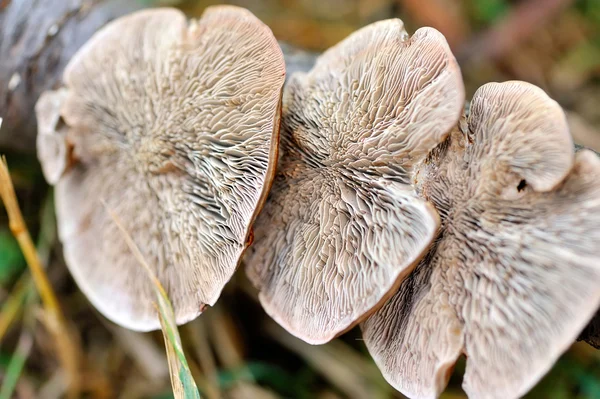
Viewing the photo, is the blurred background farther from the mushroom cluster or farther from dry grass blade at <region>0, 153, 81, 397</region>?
the mushroom cluster

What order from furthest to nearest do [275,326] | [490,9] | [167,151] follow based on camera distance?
[490,9], [275,326], [167,151]

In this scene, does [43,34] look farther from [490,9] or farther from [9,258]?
[490,9]

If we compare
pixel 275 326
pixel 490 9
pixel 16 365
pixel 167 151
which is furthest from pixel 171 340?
pixel 490 9

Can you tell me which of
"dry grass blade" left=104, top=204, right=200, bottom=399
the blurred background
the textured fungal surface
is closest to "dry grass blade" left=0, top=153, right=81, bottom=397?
the blurred background

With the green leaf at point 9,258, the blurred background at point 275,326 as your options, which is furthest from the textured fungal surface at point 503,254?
the green leaf at point 9,258

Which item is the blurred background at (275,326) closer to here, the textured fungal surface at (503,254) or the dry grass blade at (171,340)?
the dry grass blade at (171,340)

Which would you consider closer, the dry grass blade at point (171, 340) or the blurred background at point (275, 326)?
the dry grass blade at point (171, 340)

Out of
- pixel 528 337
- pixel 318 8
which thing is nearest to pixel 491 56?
pixel 318 8
